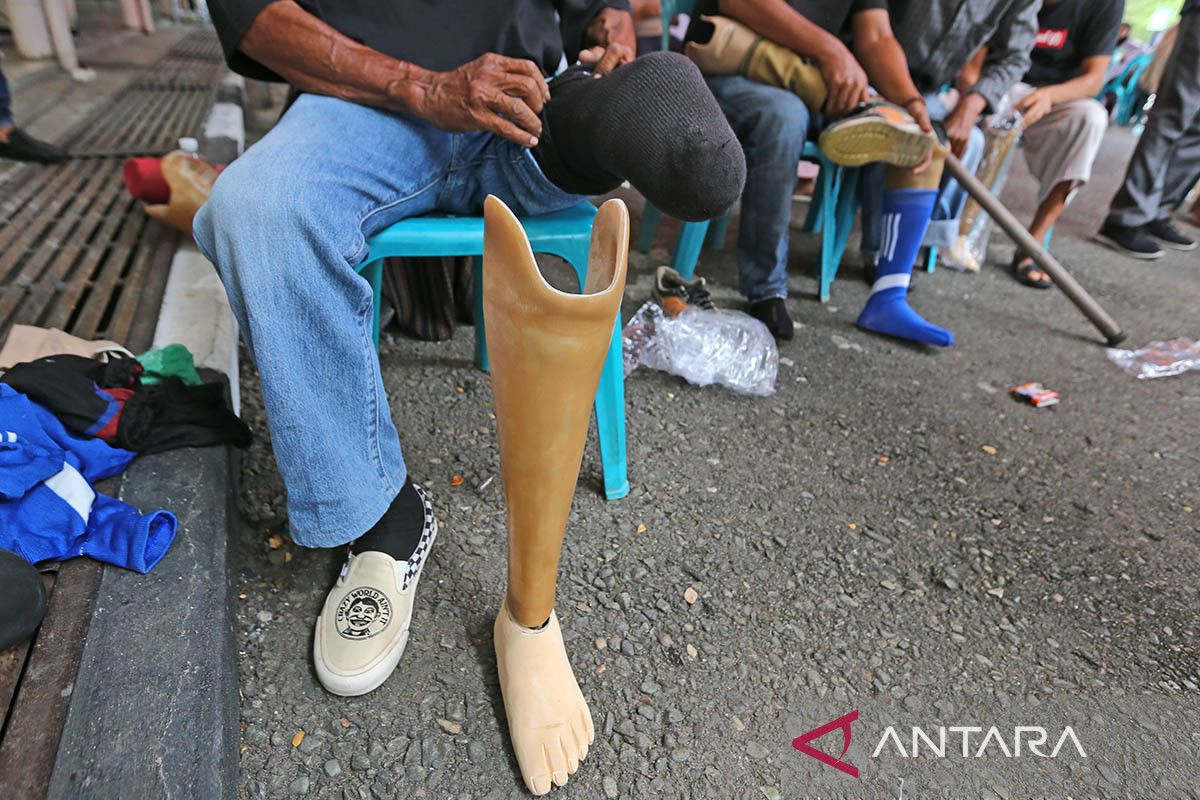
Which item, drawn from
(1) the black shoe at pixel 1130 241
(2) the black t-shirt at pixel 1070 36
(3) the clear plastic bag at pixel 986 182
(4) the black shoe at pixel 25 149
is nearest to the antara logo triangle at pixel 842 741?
(3) the clear plastic bag at pixel 986 182

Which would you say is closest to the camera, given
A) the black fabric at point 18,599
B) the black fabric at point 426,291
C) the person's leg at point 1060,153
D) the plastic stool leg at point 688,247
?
the black fabric at point 18,599

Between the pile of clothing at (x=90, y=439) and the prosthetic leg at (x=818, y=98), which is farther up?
the prosthetic leg at (x=818, y=98)

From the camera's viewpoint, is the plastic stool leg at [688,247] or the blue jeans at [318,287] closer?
the blue jeans at [318,287]

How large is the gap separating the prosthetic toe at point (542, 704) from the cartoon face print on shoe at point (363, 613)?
184mm

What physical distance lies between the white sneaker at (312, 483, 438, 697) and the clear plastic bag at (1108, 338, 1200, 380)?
2.53 m

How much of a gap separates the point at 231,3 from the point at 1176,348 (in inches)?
122

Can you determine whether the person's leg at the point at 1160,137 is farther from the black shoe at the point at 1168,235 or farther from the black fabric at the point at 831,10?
the black fabric at the point at 831,10

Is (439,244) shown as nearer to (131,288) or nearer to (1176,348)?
(131,288)

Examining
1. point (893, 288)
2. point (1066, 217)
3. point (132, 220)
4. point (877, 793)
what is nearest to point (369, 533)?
point (877, 793)

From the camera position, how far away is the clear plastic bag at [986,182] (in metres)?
2.91

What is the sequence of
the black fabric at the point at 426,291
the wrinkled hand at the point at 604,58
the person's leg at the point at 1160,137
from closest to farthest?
the wrinkled hand at the point at 604,58, the black fabric at the point at 426,291, the person's leg at the point at 1160,137

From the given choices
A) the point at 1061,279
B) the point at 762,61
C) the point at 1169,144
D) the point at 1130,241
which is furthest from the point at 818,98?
the point at 1169,144

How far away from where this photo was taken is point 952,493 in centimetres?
157

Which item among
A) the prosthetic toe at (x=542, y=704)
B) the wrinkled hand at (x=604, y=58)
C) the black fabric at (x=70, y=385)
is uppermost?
the wrinkled hand at (x=604, y=58)
